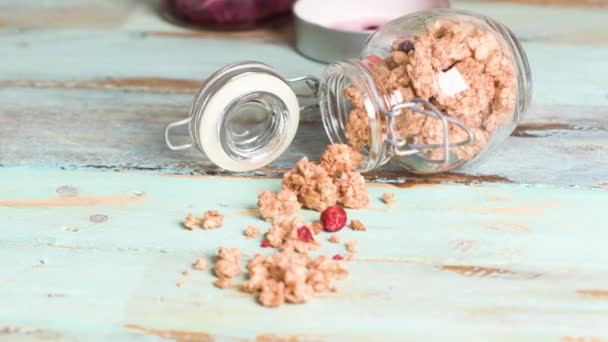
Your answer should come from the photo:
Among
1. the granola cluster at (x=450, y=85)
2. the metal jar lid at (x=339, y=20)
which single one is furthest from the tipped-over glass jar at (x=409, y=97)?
the metal jar lid at (x=339, y=20)

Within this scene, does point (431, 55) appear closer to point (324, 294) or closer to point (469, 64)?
point (469, 64)

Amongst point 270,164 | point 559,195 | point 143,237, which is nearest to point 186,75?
point 270,164

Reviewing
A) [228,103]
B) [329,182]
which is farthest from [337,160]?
[228,103]

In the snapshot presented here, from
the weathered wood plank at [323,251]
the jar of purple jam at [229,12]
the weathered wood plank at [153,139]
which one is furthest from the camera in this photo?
the jar of purple jam at [229,12]

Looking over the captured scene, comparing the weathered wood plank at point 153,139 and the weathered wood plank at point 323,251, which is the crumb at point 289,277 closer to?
the weathered wood plank at point 323,251

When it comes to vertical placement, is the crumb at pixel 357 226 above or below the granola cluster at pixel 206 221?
above

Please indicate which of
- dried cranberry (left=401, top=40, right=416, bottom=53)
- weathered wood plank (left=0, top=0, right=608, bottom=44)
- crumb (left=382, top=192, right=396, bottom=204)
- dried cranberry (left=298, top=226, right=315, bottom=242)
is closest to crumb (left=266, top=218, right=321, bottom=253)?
dried cranberry (left=298, top=226, right=315, bottom=242)
